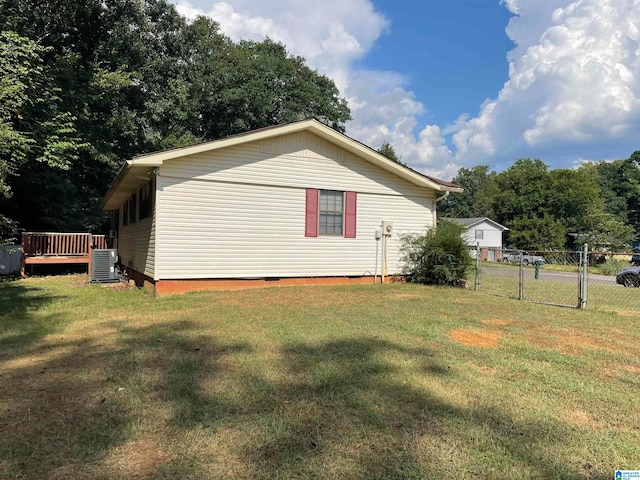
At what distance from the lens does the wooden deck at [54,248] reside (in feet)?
41.7

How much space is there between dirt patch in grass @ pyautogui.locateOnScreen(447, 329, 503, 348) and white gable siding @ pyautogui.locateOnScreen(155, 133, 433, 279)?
5326mm

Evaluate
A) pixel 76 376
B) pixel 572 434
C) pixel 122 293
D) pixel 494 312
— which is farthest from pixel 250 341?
pixel 122 293

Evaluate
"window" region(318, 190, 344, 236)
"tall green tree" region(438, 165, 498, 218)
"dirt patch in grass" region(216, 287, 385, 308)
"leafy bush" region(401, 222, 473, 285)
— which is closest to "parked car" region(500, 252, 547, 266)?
"leafy bush" region(401, 222, 473, 285)

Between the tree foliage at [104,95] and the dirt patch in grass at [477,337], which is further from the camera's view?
the tree foliage at [104,95]

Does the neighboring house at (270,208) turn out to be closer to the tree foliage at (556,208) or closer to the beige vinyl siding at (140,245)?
the beige vinyl siding at (140,245)

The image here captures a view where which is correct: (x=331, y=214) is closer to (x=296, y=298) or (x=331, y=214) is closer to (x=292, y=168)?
(x=292, y=168)

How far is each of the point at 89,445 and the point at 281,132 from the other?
8133 mm

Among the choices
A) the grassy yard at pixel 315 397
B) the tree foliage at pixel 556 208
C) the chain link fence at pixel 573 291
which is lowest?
the grassy yard at pixel 315 397

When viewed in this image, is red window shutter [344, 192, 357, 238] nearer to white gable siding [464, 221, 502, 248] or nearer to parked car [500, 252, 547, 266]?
parked car [500, 252, 547, 266]

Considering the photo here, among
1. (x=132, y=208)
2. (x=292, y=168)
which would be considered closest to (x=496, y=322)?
(x=292, y=168)

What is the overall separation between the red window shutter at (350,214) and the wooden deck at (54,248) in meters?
7.79

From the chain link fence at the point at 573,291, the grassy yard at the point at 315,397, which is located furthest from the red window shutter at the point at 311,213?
the grassy yard at the point at 315,397

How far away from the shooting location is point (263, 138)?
9.56 m

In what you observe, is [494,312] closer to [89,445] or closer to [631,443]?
[631,443]
